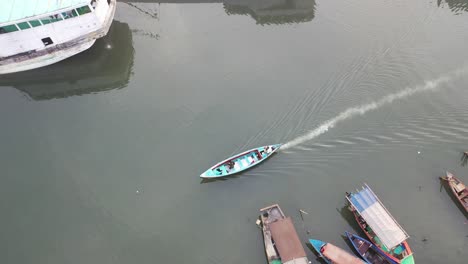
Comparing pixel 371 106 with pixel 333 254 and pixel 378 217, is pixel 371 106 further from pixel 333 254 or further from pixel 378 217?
pixel 333 254

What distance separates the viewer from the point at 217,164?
77.9 feet

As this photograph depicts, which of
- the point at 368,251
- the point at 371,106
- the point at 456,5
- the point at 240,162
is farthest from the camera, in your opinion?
the point at 456,5

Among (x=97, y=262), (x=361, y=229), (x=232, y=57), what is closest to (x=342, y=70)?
(x=232, y=57)

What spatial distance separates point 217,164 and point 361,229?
34.1 feet

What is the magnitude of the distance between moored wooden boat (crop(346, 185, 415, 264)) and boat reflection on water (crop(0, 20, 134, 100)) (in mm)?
21283

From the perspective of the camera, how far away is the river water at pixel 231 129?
72.1 feet

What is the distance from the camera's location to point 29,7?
27.1 m

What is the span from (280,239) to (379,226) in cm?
602

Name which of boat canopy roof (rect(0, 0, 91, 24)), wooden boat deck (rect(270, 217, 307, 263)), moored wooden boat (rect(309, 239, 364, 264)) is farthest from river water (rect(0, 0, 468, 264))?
boat canopy roof (rect(0, 0, 91, 24))

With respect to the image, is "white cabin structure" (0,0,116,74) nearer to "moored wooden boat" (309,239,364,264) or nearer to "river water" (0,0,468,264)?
"river water" (0,0,468,264)

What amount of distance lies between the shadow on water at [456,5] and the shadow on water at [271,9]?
43.7 feet

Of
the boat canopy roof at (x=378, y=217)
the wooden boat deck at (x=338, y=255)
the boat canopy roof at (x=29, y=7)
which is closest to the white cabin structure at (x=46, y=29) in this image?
the boat canopy roof at (x=29, y=7)

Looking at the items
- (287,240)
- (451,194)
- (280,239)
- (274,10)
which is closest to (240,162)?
(280,239)

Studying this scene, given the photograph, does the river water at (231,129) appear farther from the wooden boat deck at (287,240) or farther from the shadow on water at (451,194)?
the wooden boat deck at (287,240)
